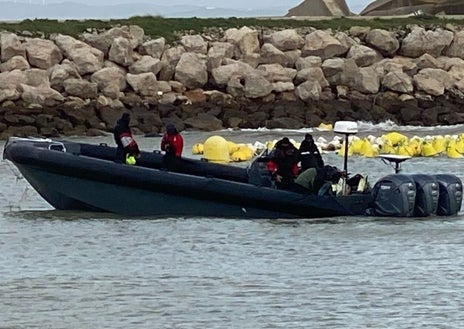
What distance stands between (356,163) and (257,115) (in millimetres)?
8985

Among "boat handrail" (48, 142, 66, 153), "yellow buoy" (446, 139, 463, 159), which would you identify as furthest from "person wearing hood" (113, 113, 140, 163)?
"yellow buoy" (446, 139, 463, 159)

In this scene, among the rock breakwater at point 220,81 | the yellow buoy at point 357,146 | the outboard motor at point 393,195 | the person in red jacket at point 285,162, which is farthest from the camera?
the rock breakwater at point 220,81

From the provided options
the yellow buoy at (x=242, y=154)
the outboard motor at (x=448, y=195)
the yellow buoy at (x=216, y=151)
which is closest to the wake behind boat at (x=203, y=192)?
the outboard motor at (x=448, y=195)

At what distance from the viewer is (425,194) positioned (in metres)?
17.2

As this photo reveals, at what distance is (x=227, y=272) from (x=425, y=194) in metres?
3.91

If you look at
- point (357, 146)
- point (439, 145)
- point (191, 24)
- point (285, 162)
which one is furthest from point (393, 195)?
point (191, 24)

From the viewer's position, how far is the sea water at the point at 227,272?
12078mm

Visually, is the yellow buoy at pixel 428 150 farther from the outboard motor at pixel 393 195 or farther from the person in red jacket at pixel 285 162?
the person in red jacket at pixel 285 162

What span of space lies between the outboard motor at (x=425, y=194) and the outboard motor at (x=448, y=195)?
0.08m

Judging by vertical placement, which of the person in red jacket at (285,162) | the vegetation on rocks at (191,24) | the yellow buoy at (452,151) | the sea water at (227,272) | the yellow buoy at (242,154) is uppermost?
the vegetation on rocks at (191,24)

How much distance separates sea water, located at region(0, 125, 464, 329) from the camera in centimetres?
1208

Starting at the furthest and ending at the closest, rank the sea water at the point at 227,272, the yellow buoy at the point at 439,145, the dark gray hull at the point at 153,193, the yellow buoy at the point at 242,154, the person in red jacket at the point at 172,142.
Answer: the yellow buoy at the point at 439,145 → the yellow buoy at the point at 242,154 → the person in red jacket at the point at 172,142 → the dark gray hull at the point at 153,193 → the sea water at the point at 227,272

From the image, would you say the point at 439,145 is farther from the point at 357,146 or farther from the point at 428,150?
the point at 357,146

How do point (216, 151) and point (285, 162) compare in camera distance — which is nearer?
point (285, 162)
